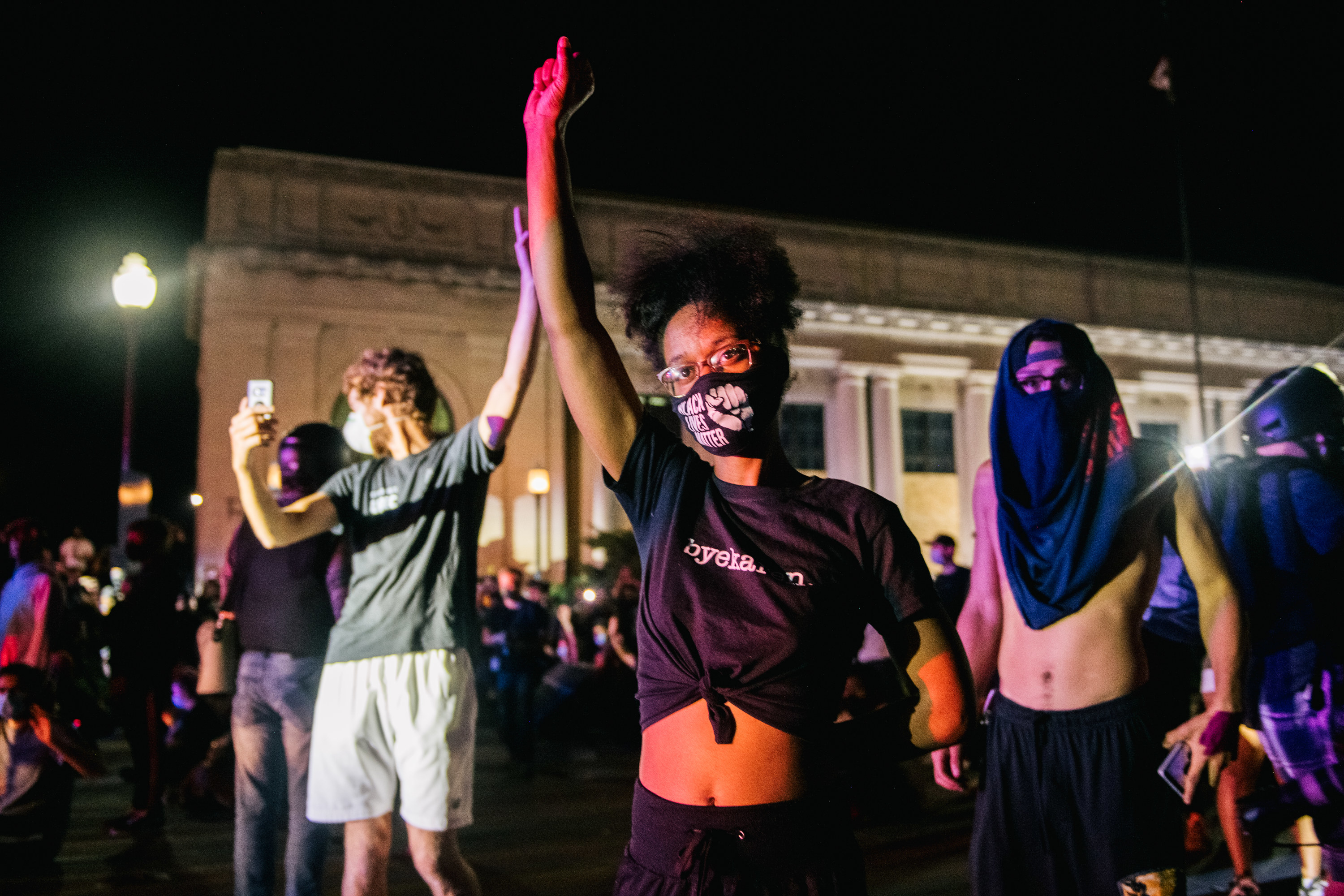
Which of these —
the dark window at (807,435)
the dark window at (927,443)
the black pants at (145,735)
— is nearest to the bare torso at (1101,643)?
the black pants at (145,735)

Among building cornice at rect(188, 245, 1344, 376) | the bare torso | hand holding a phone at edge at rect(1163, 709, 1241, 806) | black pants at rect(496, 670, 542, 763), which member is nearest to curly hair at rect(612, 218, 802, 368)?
the bare torso

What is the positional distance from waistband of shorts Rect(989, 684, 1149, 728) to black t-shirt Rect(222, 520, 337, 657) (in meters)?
3.01

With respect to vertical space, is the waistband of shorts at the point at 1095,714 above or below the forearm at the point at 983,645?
below

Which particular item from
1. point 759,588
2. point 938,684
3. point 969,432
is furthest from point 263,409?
point 969,432

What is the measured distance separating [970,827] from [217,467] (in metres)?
21.6

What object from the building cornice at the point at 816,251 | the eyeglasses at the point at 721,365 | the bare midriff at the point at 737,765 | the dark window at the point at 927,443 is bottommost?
the bare midriff at the point at 737,765

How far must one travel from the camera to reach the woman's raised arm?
5.87ft

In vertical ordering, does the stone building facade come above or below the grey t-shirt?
above

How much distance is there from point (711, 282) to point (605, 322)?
23.2 meters

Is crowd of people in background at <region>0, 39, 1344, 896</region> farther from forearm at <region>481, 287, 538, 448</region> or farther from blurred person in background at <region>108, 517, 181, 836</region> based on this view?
blurred person in background at <region>108, 517, 181, 836</region>

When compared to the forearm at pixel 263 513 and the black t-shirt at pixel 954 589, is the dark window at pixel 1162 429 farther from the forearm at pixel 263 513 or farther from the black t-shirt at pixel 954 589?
the forearm at pixel 263 513

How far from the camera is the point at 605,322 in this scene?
2491 centimetres

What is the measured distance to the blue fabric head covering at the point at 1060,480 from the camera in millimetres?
2734

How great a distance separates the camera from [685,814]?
66.3 inches
